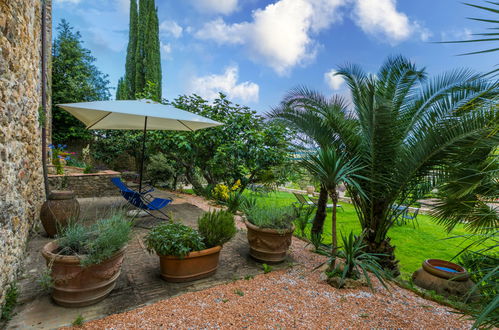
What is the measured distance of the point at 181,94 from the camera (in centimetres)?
881

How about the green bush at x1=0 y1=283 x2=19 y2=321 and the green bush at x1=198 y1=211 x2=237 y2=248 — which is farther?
the green bush at x1=198 y1=211 x2=237 y2=248

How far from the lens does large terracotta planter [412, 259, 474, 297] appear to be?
10.7ft

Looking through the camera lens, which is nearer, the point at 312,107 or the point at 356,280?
the point at 356,280

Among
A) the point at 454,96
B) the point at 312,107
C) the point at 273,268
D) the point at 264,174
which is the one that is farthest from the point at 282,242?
the point at 264,174

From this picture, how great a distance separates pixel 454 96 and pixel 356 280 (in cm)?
288

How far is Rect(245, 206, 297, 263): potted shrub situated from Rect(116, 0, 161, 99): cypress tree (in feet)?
42.9

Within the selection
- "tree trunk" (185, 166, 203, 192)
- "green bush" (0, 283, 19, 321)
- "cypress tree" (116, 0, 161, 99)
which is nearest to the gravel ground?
"green bush" (0, 283, 19, 321)

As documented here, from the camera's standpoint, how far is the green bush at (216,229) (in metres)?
→ 2.92

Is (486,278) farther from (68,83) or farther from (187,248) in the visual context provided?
(68,83)

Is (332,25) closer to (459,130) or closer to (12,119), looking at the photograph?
(459,130)

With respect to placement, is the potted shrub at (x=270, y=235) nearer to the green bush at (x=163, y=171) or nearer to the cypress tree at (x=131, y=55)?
the green bush at (x=163, y=171)

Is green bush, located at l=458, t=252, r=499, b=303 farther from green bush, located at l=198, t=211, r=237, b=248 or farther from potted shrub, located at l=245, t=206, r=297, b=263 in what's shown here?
green bush, located at l=198, t=211, r=237, b=248

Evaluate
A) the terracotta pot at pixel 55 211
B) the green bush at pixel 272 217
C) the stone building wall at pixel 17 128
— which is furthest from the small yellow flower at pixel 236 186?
the stone building wall at pixel 17 128

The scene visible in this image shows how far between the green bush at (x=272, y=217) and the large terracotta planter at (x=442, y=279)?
2.03 meters
